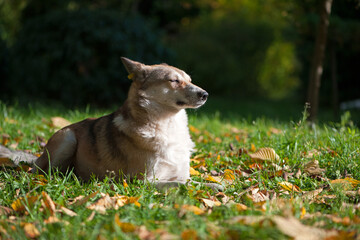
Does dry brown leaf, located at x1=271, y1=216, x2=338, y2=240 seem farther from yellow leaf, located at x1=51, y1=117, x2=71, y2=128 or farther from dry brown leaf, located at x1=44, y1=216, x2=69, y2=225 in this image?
yellow leaf, located at x1=51, y1=117, x2=71, y2=128

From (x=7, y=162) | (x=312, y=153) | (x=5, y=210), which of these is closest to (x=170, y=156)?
(x=5, y=210)

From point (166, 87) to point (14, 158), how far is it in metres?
1.85

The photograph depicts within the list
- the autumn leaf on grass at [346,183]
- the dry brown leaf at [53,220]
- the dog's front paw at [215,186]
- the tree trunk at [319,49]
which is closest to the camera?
the dry brown leaf at [53,220]

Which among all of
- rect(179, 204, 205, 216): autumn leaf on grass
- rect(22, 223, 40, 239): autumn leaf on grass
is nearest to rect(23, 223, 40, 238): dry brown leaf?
rect(22, 223, 40, 239): autumn leaf on grass

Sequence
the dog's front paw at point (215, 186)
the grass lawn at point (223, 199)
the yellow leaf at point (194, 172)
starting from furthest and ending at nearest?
the yellow leaf at point (194, 172) < the dog's front paw at point (215, 186) < the grass lawn at point (223, 199)

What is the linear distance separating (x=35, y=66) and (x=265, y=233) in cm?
865

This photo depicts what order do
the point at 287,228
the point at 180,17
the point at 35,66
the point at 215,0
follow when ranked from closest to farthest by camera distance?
1. the point at 287,228
2. the point at 35,66
3. the point at 180,17
4. the point at 215,0

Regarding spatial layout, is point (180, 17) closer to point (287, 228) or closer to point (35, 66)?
point (35, 66)

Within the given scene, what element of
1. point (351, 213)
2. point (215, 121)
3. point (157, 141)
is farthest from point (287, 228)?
point (215, 121)

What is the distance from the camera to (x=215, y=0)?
24.2 metres

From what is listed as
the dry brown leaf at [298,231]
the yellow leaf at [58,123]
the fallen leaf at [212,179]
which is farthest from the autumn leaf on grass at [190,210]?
the yellow leaf at [58,123]

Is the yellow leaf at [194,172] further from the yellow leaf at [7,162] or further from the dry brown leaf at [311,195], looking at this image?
the yellow leaf at [7,162]

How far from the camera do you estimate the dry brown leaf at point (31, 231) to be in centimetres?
227

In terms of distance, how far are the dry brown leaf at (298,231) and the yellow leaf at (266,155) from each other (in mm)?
1759
